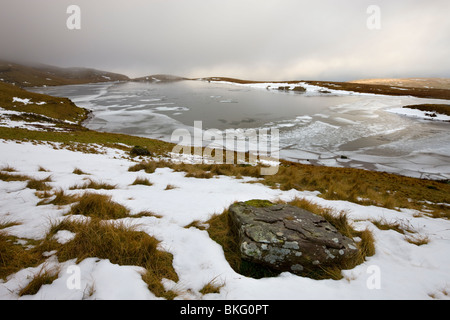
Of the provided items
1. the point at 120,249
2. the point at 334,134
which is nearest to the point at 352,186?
the point at 120,249

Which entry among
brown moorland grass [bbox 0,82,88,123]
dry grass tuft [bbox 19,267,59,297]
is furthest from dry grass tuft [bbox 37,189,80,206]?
brown moorland grass [bbox 0,82,88,123]

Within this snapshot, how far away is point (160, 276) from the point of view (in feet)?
7.48

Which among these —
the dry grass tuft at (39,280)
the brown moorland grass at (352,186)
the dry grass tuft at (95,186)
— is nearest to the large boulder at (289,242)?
the dry grass tuft at (39,280)

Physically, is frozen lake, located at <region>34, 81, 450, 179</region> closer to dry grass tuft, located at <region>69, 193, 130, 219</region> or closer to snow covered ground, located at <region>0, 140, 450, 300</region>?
snow covered ground, located at <region>0, 140, 450, 300</region>

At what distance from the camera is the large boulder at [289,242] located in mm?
2641

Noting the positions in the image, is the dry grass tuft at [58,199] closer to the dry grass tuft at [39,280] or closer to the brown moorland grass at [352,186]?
the dry grass tuft at [39,280]

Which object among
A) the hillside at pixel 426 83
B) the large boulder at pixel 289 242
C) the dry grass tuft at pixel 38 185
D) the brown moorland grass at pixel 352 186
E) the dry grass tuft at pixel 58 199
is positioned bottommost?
the brown moorland grass at pixel 352 186

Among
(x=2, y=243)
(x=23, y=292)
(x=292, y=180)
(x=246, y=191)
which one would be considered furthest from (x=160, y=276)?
(x=292, y=180)

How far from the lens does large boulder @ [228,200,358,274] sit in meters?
2.64

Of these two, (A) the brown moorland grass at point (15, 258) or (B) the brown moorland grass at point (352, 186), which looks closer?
(A) the brown moorland grass at point (15, 258)

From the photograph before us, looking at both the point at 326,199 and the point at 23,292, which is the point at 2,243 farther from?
the point at 326,199

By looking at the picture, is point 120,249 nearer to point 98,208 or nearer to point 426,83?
point 98,208

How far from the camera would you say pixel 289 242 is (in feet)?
9.04
